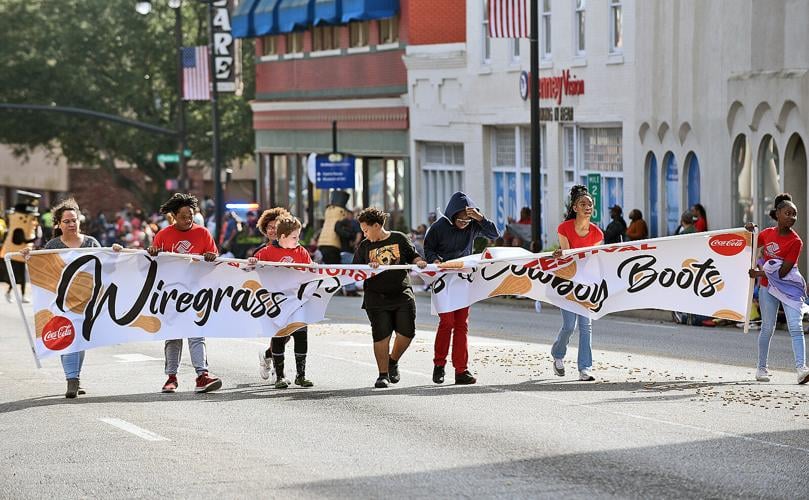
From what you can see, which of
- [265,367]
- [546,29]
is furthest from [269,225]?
[546,29]

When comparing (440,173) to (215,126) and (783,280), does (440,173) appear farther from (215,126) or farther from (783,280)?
(783,280)

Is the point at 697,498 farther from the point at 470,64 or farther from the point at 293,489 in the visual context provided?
the point at 470,64

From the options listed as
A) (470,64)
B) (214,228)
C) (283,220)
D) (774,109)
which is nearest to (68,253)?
(283,220)

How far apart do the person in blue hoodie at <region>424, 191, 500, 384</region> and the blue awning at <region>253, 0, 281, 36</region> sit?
3930 centimetres

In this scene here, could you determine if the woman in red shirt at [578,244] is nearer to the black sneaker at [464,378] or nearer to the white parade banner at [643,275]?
the white parade banner at [643,275]

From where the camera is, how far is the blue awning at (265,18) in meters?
55.9

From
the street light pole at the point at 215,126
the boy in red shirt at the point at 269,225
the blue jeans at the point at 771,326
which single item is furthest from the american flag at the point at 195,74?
the blue jeans at the point at 771,326

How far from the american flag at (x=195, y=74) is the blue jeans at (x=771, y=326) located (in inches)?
1457

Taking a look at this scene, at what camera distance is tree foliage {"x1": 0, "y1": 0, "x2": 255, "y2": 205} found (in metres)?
69.2

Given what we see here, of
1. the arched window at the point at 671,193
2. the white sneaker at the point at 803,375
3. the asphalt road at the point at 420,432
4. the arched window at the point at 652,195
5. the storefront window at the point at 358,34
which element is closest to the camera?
the asphalt road at the point at 420,432

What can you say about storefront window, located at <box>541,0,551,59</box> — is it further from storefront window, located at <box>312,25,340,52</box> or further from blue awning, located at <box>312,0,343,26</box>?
storefront window, located at <box>312,25,340,52</box>

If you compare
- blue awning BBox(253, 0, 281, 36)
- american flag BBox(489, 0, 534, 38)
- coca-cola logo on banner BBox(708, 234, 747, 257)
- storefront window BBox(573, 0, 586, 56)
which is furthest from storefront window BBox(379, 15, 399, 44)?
coca-cola logo on banner BBox(708, 234, 747, 257)

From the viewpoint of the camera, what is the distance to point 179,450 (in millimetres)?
13141

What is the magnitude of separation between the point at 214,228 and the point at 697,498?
4389 centimetres
